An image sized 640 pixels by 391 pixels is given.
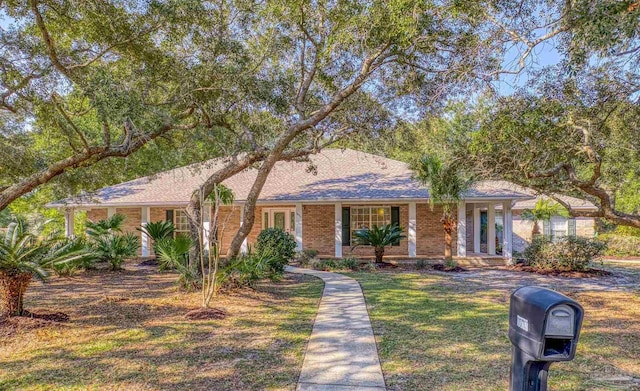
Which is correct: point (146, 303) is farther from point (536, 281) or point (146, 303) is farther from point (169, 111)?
point (536, 281)

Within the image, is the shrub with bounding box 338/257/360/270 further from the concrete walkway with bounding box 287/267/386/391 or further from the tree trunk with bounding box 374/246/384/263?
the concrete walkway with bounding box 287/267/386/391

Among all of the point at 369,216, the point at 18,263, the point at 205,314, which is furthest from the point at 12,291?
the point at 369,216

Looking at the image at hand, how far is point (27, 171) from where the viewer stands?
12031mm

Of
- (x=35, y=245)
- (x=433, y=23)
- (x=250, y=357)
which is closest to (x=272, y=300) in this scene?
(x=250, y=357)

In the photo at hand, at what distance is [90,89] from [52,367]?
15.7 feet

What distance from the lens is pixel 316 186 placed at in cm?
1723

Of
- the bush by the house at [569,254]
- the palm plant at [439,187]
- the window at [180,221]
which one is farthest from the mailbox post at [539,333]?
the window at [180,221]

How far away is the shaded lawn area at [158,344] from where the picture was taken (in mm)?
4137

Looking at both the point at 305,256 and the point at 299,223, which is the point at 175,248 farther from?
the point at 299,223

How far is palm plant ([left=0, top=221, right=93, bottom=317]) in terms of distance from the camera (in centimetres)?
583

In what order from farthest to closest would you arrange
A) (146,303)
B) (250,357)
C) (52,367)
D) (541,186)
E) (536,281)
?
(536,281) → (541,186) → (146,303) → (250,357) → (52,367)

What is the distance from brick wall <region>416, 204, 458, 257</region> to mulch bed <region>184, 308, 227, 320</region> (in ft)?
36.9

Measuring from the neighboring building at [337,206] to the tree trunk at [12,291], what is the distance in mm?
9034

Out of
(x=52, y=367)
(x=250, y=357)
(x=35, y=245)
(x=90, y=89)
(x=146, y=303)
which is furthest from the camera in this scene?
(x=146, y=303)
